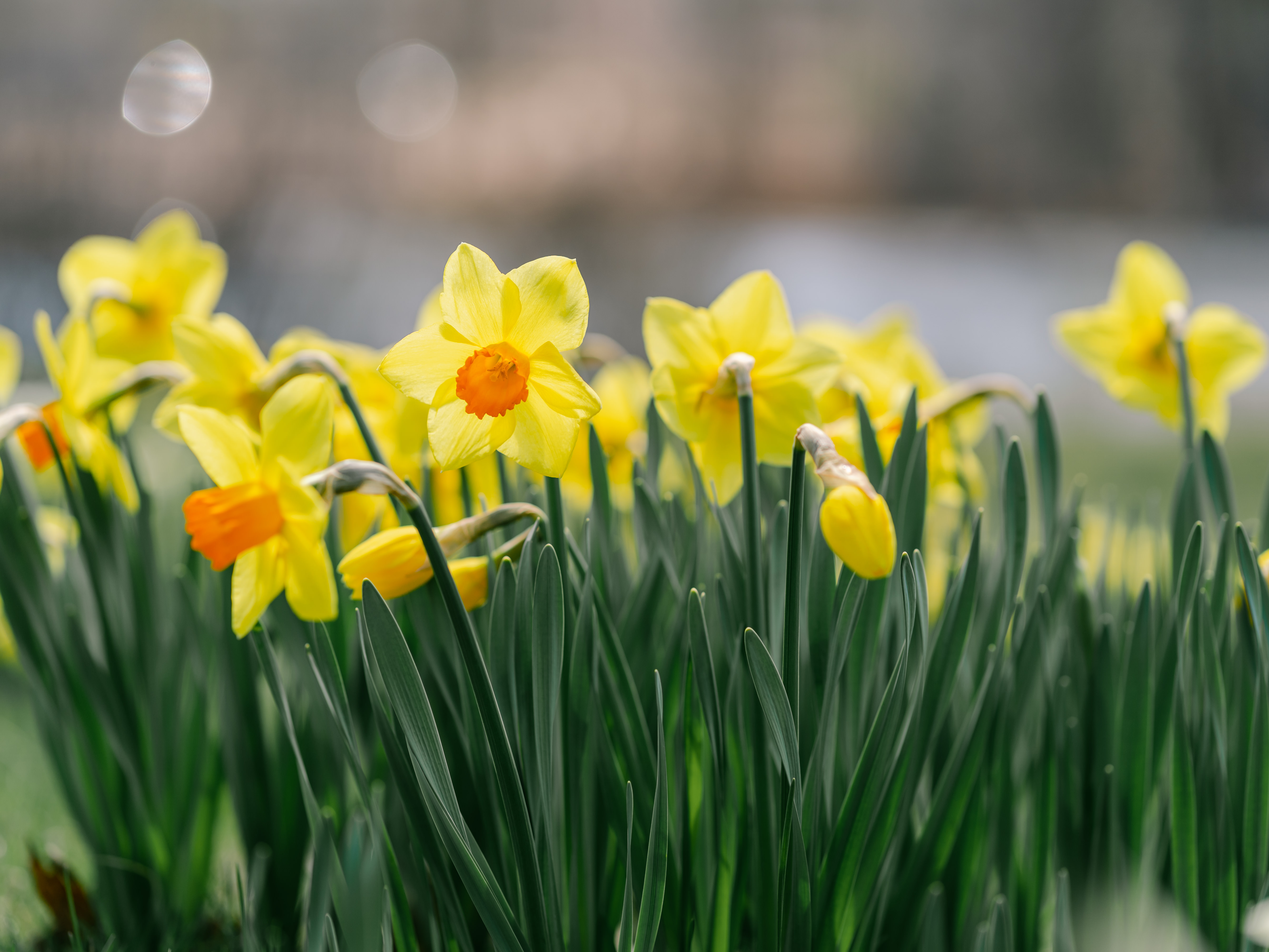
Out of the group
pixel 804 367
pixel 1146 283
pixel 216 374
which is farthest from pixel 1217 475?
pixel 216 374

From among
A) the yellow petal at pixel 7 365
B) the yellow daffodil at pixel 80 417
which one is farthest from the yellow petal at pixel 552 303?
the yellow petal at pixel 7 365

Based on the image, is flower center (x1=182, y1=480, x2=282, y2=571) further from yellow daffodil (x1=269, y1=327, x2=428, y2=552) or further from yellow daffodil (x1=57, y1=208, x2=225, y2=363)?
yellow daffodil (x1=57, y1=208, x2=225, y2=363)

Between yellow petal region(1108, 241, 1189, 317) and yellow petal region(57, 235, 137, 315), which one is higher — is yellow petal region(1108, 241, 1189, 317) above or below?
below

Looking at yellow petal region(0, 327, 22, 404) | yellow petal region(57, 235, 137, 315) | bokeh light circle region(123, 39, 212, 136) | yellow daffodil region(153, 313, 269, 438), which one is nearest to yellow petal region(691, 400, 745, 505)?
yellow daffodil region(153, 313, 269, 438)

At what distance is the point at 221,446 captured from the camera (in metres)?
0.52

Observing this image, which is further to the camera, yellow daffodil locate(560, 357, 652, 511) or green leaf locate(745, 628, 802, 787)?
yellow daffodil locate(560, 357, 652, 511)

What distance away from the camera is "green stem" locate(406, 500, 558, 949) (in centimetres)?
45

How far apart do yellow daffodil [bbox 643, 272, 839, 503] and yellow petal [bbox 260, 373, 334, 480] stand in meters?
0.21

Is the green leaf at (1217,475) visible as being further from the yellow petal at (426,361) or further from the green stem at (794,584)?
the yellow petal at (426,361)

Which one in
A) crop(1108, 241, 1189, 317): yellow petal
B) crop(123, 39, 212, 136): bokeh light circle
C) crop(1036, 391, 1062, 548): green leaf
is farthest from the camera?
crop(123, 39, 212, 136): bokeh light circle

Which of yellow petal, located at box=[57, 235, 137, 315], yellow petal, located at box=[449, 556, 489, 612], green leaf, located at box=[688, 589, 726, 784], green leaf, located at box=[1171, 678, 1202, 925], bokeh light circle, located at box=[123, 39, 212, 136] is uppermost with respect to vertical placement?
bokeh light circle, located at box=[123, 39, 212, 136]

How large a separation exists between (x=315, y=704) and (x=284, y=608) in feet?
0.27

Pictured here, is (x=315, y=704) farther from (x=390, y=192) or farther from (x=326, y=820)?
(x=390, y=192)

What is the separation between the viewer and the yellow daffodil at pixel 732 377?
1.84 ft
